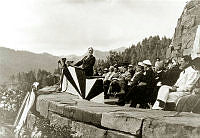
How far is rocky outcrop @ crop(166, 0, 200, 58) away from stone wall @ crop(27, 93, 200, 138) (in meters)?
25.4

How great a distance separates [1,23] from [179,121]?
21.1ft

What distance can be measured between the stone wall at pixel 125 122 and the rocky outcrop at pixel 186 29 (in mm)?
25420

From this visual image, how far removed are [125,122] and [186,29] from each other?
3125 cm

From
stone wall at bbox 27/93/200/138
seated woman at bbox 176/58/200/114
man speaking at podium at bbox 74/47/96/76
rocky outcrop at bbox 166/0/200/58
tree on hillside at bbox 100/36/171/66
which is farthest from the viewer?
tree on hillside at bbox 100/36/171/66

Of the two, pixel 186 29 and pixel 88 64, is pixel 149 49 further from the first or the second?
pixel 88 64

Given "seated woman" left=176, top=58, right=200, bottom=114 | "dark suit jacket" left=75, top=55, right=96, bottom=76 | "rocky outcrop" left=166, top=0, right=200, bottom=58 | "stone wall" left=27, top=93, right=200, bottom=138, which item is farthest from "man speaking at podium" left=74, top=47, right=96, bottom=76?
"rocky outcrop" left=166, top=0, right=200, bottom=58

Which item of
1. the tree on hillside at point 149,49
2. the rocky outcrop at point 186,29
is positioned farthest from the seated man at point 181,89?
the tree on hillside at point 149,49

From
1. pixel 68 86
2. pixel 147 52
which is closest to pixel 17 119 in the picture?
pixel 68 86

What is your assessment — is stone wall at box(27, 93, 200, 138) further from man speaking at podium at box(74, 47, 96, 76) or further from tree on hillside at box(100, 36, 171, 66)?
tree on hillside at box(100, 36, 171, 66)

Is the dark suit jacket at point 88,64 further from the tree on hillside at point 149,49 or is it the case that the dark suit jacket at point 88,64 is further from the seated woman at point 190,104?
the tree on hillside at point 149,49

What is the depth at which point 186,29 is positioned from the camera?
34.5 m

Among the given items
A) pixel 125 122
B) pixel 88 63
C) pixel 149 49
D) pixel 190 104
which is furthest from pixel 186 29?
pixel 125 122

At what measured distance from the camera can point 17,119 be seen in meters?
10.0

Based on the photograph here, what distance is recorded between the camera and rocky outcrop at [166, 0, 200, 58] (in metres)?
32.0
